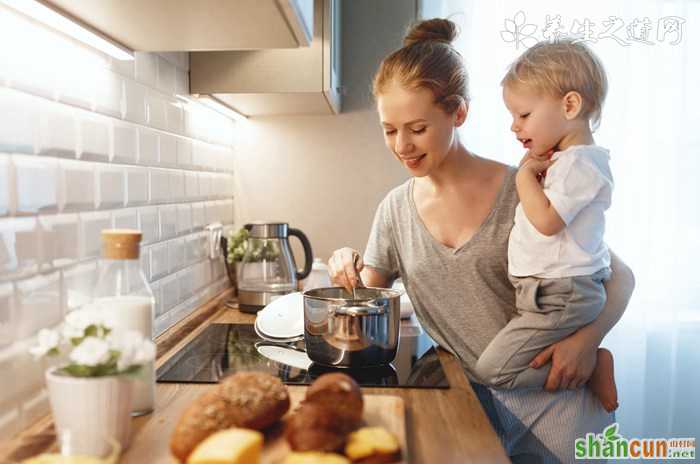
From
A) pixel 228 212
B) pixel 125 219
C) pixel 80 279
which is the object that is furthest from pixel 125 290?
pixel 228 212

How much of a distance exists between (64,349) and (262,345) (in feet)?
2.06

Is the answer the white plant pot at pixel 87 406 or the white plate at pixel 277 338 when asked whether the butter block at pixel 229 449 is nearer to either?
the white plant pot at pixel 87 406

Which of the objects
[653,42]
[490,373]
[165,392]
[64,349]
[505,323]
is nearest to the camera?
[64,349]

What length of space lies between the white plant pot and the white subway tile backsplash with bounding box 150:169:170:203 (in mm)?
753

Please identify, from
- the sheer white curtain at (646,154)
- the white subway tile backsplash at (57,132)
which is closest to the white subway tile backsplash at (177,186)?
the white subway tile backsplash at (57,132)

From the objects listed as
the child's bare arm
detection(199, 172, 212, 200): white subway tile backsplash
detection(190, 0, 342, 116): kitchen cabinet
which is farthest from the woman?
detection(199, 172, 212, 200): white subway tile backsplash

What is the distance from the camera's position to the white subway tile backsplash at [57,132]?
91cm

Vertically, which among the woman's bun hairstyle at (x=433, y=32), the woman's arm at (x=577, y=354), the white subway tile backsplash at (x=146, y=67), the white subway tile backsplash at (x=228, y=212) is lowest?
the woman's arm at (x=577, y=354)

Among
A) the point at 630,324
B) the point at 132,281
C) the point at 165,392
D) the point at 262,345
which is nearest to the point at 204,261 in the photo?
the point at 262,345

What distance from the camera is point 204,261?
1858 millimetres

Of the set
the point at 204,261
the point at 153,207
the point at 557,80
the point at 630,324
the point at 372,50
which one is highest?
the point at 372,50

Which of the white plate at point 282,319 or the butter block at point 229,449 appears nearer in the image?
the butter block at point 229,449

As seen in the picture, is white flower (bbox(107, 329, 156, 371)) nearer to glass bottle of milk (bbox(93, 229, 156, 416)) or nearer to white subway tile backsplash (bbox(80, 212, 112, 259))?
glass bottle of milk (bbox(93, 229, 156, 416))

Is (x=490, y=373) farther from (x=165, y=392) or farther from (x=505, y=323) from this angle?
(x=165, y=392)
